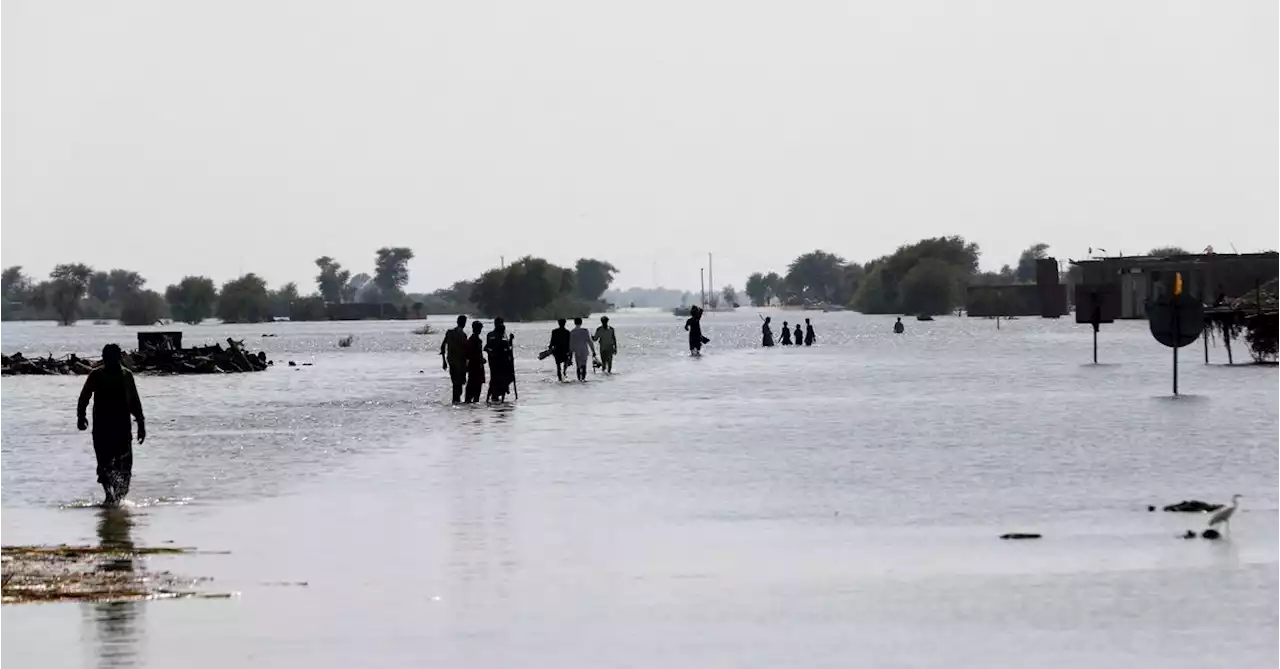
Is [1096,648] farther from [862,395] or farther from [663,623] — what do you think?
[862,395]

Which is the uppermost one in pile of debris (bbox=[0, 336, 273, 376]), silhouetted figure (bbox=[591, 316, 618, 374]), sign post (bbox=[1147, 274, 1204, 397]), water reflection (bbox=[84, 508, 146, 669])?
sign post (bbox=[1147, 274, 1204, 397])

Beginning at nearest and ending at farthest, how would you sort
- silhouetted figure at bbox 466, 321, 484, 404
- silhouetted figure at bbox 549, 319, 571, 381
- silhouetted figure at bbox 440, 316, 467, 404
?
silhouetted figure at bbox 440, 316, 467, 404
silhouetted figure at bbox 466, 321, 484, 404
silhouetted figure at bbox 549, 319, 571, 381

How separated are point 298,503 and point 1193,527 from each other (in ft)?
27.9

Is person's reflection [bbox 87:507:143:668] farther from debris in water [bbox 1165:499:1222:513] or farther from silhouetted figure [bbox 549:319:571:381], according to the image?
silhouetted figure [bbox 549:319:571:381]

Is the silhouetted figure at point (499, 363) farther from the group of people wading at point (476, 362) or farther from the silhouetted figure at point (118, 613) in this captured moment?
the silhouetted figure at point (118, 613)

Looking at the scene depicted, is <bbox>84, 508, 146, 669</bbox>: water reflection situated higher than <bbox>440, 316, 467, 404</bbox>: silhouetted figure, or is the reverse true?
<bbox>440, 316, 467, 404</bbox>: silhouetted figure

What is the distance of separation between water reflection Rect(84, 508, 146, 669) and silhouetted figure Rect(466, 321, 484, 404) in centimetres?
2284

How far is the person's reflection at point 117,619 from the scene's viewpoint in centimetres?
1042

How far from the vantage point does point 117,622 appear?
1162 centimetres

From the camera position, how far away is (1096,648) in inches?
412

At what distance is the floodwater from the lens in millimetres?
10844

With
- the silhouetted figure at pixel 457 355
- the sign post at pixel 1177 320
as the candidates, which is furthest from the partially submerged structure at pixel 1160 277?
the silhouetted figure at pixel 457 355

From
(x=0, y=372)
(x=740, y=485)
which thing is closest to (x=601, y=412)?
(x=740, y=485)

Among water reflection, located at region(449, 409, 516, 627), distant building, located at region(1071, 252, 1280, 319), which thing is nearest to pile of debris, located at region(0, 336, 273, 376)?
water reflection, located at region(449, 409, 516, 627)
